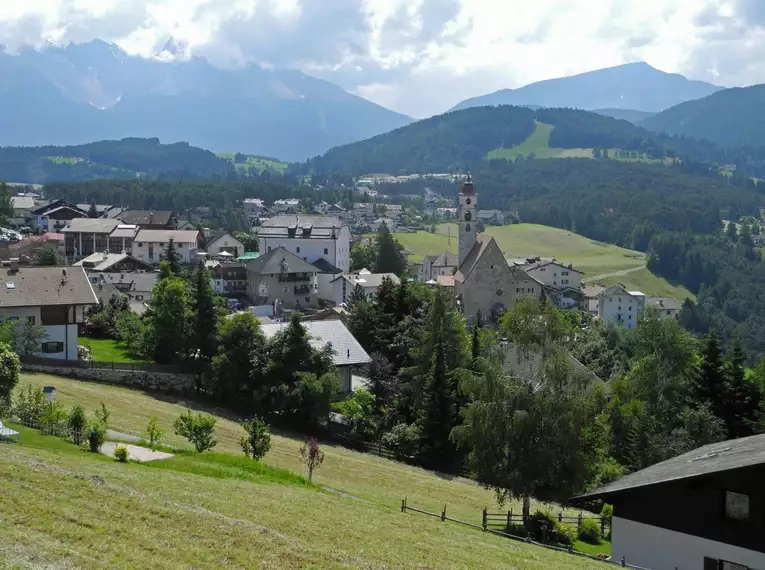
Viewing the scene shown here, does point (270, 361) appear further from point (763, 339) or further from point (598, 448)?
point (763, 339)

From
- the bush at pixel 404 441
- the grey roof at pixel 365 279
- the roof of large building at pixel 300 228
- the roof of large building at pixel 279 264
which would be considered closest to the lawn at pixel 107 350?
the bush at pixel 404 441

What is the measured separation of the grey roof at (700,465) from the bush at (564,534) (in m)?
6.74

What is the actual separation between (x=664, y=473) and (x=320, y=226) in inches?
3629

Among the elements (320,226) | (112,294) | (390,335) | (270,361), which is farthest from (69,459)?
(320,226)

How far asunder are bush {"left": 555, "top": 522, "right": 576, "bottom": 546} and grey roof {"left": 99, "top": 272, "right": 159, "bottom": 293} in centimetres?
6477

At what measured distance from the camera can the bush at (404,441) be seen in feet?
136

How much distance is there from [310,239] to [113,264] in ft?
77.2

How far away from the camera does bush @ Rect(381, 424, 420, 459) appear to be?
136ft

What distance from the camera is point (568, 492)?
2881cm

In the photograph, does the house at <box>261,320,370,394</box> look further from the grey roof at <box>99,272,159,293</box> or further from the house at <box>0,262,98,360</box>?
the grey roof at <box>99,272,159,293</box>

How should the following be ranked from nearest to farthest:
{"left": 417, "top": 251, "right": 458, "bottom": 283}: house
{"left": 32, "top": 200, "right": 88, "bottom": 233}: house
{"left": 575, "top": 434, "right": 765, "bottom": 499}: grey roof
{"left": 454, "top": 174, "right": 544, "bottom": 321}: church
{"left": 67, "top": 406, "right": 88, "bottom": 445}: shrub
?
{"left": 575, "top": 434, "right": 765, "bottom": 499}: grey roof
{"left": 67, "top": 406, "right": 88, "bottom": 445}: shrub
{"left": 454, "top": 174, "right": 544, "bottom": 321}: church
{"left": 417, "top": 251, "right": 458, "bottom": 283}: house
{"left": 32, "top": 200, "right": 88, "bottom": 233}: house

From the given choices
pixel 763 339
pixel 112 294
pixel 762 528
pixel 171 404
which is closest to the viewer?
pixel 762 528

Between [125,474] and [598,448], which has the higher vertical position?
[125,474]

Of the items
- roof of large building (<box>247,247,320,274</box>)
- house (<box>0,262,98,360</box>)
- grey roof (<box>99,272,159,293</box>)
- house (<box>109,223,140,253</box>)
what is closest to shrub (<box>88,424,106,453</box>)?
house (<box>0,262,98,360</box>)
